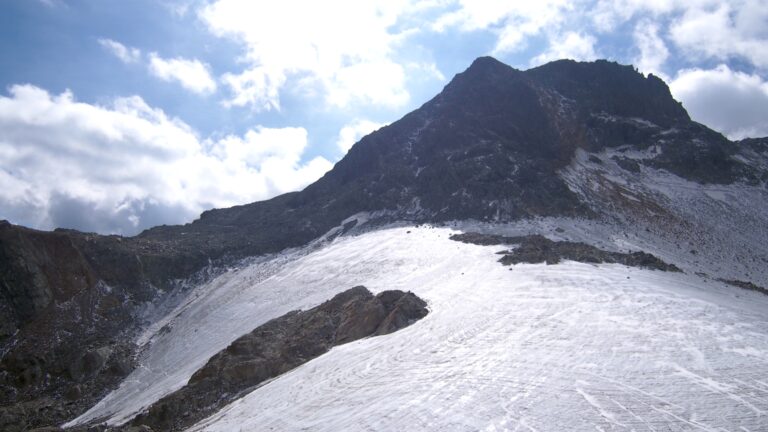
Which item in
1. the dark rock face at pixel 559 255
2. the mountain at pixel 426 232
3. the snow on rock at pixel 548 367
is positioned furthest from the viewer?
the mountain at pixel 426 232

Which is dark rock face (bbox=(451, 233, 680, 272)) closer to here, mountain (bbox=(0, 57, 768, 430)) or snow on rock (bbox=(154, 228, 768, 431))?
mountain (bbox=(0, 57, 768, 430))

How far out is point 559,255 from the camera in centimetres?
3225

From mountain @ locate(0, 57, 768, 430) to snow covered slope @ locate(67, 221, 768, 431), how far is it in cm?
56

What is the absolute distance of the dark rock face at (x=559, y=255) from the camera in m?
31.3

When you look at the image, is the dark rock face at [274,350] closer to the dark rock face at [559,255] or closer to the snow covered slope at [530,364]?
the snow covered slope at [530,364]

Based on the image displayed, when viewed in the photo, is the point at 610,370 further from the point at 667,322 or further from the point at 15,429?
the point at 15,429

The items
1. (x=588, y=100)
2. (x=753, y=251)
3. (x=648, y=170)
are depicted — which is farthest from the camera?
(x=588, y=100)

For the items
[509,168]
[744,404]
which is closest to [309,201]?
[509,168]

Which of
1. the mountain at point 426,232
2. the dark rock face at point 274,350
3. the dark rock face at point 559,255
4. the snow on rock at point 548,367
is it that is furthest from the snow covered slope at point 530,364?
the dark rock face at point 274,350

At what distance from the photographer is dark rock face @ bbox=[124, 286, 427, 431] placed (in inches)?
820

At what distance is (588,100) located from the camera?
79875 millimetres

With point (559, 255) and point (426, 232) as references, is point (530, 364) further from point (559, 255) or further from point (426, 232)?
point (426, 232)

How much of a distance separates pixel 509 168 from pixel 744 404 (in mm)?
47429

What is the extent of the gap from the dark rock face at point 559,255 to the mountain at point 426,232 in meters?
0.21
